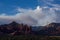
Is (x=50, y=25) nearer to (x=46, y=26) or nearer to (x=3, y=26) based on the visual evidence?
(x=46, y=26)

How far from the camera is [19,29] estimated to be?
112562mm

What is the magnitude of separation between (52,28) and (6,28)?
1982 inches

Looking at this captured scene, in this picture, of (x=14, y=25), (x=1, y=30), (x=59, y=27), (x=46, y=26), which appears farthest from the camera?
(x=46, y=26)

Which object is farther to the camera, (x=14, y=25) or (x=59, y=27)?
(x=59, y=27)

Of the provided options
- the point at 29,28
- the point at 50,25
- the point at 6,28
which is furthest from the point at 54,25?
the point at 6,28

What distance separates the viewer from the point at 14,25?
119875mm

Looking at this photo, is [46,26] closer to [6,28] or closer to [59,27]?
[59,27]

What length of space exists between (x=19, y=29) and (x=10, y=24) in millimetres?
13454

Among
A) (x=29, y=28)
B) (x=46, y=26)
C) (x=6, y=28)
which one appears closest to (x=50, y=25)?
(x=46, y=26)

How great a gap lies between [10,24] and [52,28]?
1727 inches

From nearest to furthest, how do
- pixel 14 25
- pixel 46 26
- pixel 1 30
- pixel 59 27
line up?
pixel 1 30 → pixel 14 25 → pixel 59 27 → pixel 46 26

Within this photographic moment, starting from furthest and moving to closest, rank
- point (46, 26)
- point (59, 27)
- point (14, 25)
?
point (46, 26) < point (59, 27) < point (14, 25)

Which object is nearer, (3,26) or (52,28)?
(3,26)

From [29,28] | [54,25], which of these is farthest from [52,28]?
[29,28]
